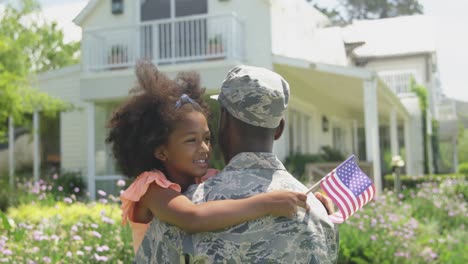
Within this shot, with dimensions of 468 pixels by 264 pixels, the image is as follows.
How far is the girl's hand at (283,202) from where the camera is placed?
1.69 meters

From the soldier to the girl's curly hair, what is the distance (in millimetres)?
214

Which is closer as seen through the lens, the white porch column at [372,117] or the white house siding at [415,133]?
the white porch column at [372,117]

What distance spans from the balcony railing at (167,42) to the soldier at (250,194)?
11.4 metres

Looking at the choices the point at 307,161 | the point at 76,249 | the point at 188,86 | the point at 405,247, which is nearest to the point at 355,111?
the point at 307,161

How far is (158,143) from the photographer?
1.99m

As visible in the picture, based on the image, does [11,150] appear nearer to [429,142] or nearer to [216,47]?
[216,47]

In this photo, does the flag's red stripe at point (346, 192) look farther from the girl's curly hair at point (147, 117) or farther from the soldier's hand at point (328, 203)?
the girl's curly hair at point (147, 117)

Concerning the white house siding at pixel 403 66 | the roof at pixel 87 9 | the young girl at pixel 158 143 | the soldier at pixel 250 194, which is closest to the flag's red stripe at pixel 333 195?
the soldier at pixel 250 194

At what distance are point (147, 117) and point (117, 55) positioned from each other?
41.1 feet

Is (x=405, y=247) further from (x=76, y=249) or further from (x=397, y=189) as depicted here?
(x=397, y=189)

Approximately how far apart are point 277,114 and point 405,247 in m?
5.70

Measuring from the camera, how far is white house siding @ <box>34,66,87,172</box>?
15688mm

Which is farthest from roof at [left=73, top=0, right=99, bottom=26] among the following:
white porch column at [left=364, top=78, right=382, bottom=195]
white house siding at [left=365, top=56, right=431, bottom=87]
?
white house siding at [left=365, top=56, right=431, bottom=87]

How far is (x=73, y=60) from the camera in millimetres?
34500
